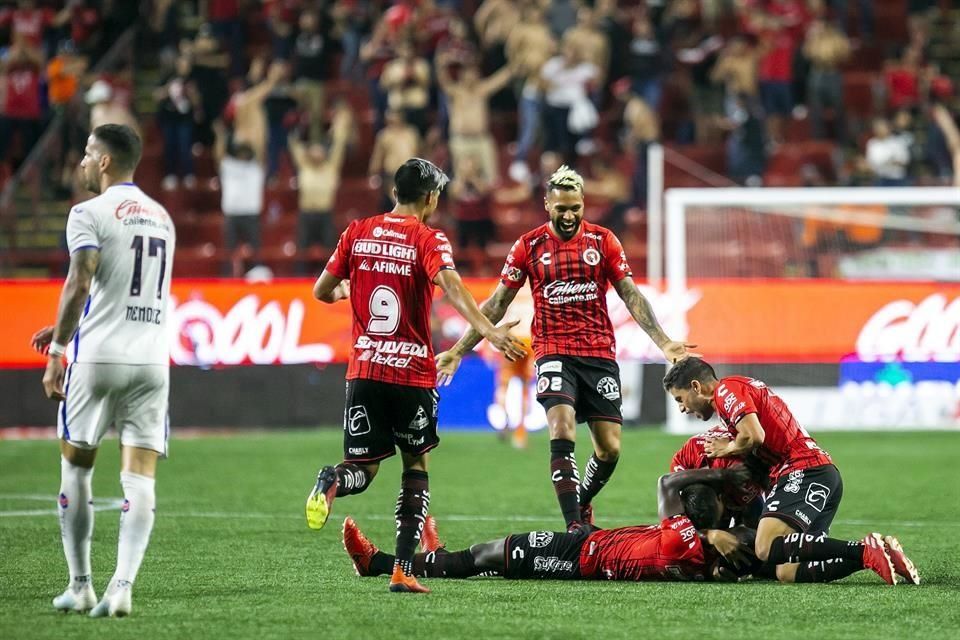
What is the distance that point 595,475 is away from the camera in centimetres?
1045

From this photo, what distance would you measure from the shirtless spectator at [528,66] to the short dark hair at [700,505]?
629 inches

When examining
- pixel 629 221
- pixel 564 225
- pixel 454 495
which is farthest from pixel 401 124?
pixel 564 225

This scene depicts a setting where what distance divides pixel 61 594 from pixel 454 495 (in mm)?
5931

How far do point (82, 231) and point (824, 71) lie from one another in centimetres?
1888

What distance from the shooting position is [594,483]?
10.4 meters

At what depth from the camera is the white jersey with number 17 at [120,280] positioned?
7.26m

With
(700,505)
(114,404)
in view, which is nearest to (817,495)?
(700,505)

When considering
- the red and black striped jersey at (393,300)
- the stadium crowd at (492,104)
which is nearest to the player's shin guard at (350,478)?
the red and black striped jersey at (393,300)

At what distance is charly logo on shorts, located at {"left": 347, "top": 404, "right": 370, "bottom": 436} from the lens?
8391 millimetres

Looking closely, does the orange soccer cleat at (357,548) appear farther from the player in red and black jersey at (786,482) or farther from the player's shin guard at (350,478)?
the player in red and black jersey at (786,482)

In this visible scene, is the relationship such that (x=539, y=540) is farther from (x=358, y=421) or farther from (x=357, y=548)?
(x=358, y=421)

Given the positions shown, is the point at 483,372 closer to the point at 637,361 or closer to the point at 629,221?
the point at 637,361

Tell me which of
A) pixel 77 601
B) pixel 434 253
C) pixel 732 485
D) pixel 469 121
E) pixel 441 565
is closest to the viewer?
pixel 77 601

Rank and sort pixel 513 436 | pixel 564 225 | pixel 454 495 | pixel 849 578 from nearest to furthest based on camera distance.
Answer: pixel 849 578 → pixel 564 225 → pixel 454 495 → pixel 513 436
